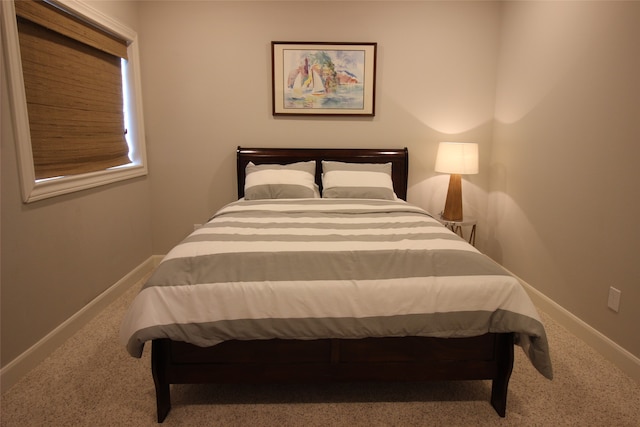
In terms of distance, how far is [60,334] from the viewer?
2477mm

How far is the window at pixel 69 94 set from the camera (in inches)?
85.7

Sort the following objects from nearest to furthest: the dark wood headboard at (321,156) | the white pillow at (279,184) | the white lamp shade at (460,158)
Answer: the white pillow at (279,184) → the white lamp shade at (460,158) → the dark wood headboard at (321,156)

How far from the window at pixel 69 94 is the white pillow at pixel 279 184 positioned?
3.27 feet

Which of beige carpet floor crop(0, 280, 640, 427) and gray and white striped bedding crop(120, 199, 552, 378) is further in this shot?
beige carpet floor crop(0, 280, 640, 427)

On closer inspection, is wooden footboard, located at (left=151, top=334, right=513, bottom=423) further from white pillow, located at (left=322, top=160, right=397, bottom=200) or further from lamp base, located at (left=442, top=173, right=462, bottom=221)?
lamp base, located at (left=442, top=173, right=462, bottom=221)

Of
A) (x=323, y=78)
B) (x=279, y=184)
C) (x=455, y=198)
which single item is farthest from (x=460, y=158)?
(x=279, y=184)

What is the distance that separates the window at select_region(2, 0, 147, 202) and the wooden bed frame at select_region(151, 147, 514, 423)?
50.1 inches

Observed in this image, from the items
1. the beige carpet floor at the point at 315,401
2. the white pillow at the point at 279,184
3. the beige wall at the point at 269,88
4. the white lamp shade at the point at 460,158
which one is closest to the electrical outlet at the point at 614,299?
the beige carpet floor at the point at 315,401

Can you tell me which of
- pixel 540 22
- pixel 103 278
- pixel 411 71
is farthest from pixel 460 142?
pixel 103 278

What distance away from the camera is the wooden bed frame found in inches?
71.5

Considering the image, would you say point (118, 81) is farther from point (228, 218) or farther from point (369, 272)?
point (369, 272)

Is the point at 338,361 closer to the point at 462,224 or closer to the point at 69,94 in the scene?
the point at 462,224

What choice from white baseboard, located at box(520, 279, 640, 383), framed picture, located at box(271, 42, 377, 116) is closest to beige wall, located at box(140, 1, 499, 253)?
framed picture, located at box(271, 42, 377, 116)

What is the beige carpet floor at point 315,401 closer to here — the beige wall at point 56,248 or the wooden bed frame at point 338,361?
the wooden bed frame at point 338,361
